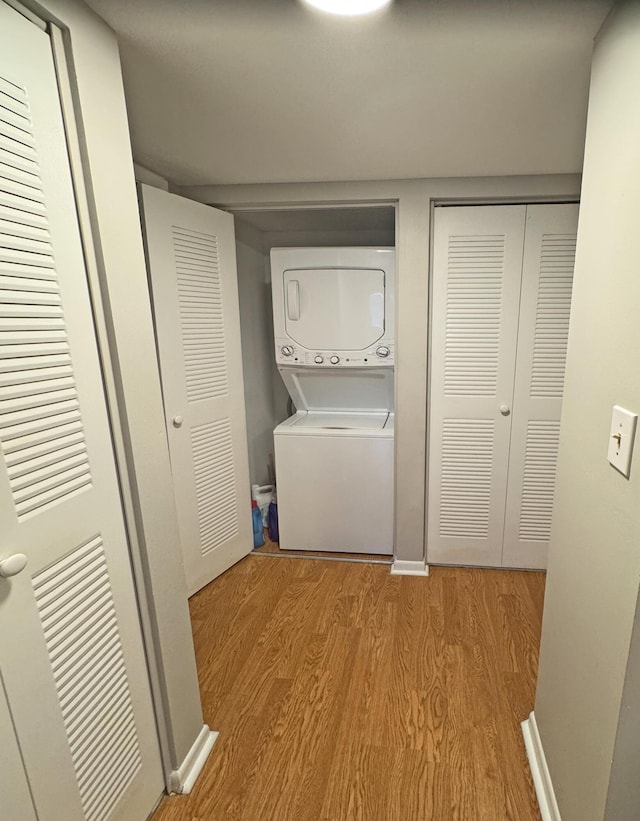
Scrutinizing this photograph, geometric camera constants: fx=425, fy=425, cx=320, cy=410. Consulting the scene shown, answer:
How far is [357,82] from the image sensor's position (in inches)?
45.3

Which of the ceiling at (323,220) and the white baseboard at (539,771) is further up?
the ceiling at (323,220)

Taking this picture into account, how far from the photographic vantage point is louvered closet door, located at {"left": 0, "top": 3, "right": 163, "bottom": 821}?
80 cm

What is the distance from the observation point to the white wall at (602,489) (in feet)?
2.66

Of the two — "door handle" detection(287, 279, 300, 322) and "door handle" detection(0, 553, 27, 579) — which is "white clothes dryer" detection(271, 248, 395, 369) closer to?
"door handle" detection(287, 279, 300, 322)

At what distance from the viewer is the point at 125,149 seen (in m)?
1.05

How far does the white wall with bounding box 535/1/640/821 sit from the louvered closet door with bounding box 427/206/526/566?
1.02 metres

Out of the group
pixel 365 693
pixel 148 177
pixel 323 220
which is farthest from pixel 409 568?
pixel 148 177

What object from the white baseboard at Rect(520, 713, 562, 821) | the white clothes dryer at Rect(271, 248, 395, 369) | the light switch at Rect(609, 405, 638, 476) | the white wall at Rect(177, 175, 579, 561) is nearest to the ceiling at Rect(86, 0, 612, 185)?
the white wall at Rect(177, 175, 579, 561)

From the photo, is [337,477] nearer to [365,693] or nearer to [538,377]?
[365,693]

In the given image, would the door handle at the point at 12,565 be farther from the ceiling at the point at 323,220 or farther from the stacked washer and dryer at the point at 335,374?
the ceiling at the point at 323,220

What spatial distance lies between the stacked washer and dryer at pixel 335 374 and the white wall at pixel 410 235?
0.14 meters

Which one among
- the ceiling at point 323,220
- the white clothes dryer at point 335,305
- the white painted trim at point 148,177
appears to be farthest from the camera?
the ceiling at point 323,220

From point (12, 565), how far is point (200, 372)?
138cm

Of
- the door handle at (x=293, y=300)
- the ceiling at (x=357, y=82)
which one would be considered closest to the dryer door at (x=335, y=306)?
the door handle at (x=293, y=300)
